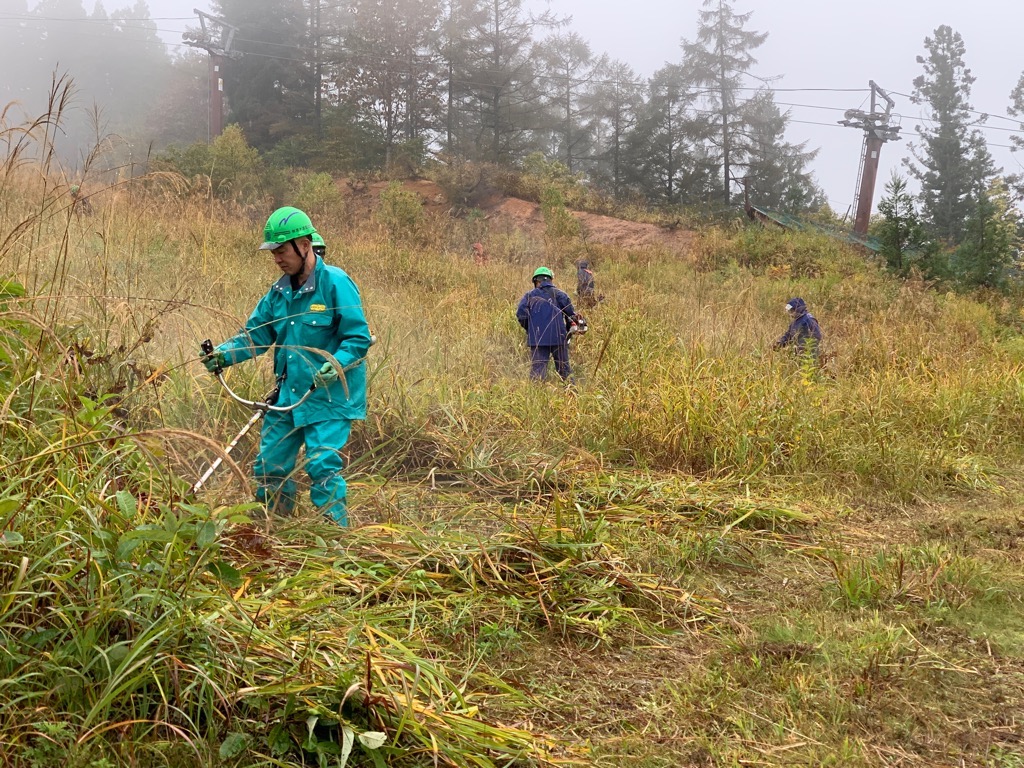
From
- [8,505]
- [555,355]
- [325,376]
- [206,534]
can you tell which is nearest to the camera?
[8,505]

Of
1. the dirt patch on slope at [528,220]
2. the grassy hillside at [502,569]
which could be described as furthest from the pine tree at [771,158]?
the grassy hillside at [502,569]

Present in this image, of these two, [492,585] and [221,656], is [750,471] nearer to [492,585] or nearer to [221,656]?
[492,585]

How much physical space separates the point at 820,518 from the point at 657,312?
6.83 meters

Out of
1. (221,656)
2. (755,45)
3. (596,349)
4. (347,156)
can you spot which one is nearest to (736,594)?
(221,656)

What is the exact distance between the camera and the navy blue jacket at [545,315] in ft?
28.2

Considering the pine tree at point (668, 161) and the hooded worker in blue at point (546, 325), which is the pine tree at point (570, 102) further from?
the hooded worker in blue at point (546, 325)

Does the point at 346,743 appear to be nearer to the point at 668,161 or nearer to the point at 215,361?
the point at 215,361

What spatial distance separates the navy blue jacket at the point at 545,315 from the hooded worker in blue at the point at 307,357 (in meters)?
4.47

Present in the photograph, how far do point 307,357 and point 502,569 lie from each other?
1.53 m

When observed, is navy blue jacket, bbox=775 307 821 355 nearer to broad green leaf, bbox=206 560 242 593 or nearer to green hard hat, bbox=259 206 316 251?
green hard hat, bbox=259 206 316 251

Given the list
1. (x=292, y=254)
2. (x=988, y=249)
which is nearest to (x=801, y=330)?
(x=292, y=254)

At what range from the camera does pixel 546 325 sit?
8.61 m

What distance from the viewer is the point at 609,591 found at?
3533 millimetres

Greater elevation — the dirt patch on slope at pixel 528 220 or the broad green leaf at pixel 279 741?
the dirt patch on slope at pixel 528 220
